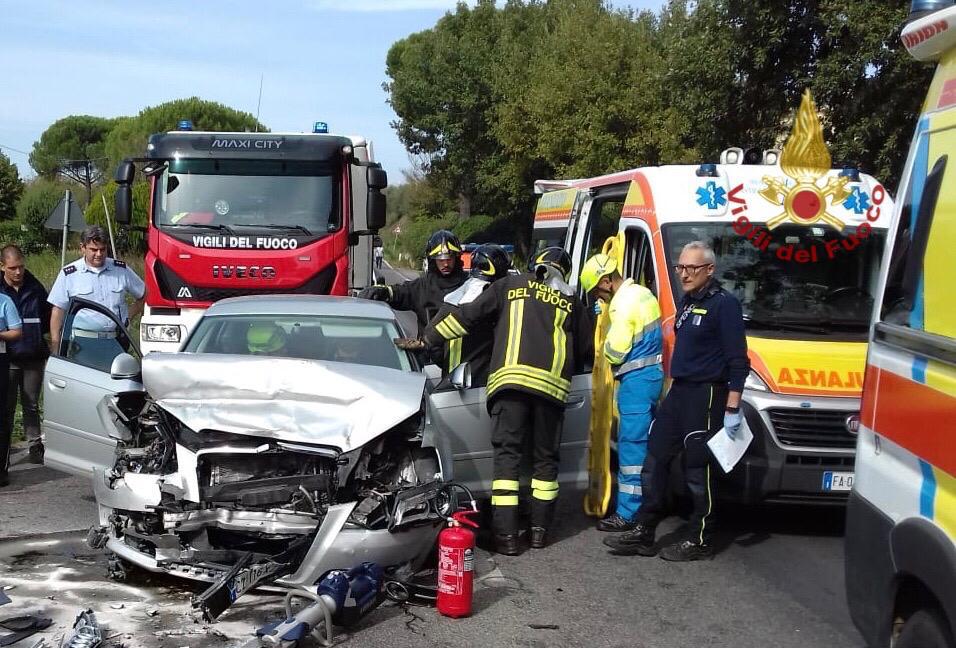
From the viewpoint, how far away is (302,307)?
686 centimetres

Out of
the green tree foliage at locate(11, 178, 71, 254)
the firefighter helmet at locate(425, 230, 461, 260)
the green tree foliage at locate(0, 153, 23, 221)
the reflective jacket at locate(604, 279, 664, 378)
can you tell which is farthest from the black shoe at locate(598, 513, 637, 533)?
the green tree foliage at locate(0, 153, 23, 221)

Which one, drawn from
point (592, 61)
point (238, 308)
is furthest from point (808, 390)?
point (592, 61)

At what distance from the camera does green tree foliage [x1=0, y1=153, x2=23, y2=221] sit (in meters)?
37.6

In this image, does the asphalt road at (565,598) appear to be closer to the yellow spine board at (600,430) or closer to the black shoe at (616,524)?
the black shoe at (616,524)

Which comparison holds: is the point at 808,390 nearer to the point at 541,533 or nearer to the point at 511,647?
the point at 541,533

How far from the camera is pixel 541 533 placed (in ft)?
21.6

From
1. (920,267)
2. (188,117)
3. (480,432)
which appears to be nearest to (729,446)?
(480,432)

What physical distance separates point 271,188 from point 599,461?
532cm

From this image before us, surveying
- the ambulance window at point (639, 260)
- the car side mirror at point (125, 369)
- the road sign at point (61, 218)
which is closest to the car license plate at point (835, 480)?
the ambulance window at point (639, 260)

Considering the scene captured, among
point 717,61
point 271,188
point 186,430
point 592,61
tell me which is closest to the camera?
point 186,430

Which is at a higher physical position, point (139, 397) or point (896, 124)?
point (896, 124)

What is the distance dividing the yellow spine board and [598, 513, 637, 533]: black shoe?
0.21 m

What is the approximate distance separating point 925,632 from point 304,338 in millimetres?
4326

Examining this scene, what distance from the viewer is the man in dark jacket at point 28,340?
8617 mm
